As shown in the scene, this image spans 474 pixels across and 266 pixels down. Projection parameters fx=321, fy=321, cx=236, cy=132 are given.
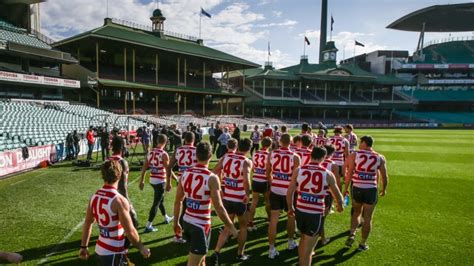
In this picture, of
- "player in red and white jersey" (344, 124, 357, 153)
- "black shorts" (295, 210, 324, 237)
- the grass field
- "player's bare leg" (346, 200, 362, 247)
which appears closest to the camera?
→ "black shorts" (295, 210, 324, 237)

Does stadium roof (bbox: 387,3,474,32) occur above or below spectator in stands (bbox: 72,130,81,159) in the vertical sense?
above

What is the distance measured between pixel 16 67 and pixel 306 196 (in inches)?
1496

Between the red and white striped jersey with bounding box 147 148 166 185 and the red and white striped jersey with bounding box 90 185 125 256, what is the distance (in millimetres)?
3498

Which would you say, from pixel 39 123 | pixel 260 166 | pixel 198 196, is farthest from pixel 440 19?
pixel 198 196

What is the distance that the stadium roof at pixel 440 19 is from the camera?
79.4m

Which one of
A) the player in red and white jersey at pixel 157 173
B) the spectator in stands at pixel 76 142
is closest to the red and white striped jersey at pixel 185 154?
the player in red and white jersey at pixel 157 173

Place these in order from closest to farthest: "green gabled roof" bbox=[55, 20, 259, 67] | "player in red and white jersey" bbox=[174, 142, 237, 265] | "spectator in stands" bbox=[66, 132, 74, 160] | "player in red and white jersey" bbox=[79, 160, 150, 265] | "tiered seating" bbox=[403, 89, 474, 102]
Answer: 1. "player in red and white jersey" bbox=[79, 160, 150, 265]
2. "player in red and white jersey" bbox=[174, 142, 237, 265]
3. "spectator in stands" bbox=[66, 132, 74, 160]
4. "green gabled roof" bbox=[55, 20, 259, 67]
5. "tiered seating" bbox=[403, 89, 474, 102]

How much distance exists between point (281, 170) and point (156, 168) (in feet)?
9.54

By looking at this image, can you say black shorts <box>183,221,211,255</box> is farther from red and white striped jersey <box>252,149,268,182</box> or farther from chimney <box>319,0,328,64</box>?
chimney <box>319,0,328,64</box>

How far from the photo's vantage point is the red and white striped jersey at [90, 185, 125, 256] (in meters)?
3.73

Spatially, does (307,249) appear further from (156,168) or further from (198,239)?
(156,168)

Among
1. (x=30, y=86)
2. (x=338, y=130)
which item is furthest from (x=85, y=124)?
(x=338, y=130)

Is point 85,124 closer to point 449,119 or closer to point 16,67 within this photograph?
point 16,67

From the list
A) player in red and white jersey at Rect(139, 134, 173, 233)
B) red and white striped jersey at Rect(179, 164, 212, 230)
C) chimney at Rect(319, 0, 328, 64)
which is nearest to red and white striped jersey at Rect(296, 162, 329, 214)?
red and white striped jersey at Rect(179, 164, 212, 230)
